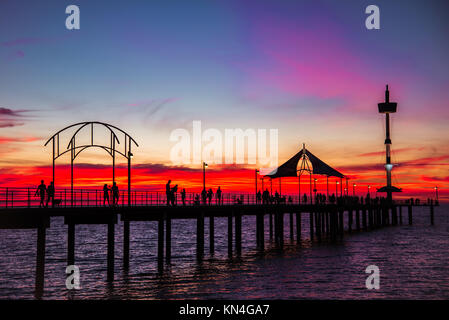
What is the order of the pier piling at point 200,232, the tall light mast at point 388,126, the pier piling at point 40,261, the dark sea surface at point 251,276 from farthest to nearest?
the tall light mast at point 388,126, the pier piling at point 200,232, the dark sea surface at point 251,276, the pier piling at point 40,261

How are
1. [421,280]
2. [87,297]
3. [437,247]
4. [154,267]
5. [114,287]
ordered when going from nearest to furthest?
[87,297], [114,287], [421,280], [154,267], [437,247]

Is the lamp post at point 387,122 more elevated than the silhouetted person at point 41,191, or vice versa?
the lamp post at point 387,122

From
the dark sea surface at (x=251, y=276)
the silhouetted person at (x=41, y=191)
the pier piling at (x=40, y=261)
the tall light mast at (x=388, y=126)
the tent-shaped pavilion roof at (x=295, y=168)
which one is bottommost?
the dark sea surface at (x=251, y=276)

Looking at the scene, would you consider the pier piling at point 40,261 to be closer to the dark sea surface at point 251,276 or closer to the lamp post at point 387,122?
the dark sea surface at point 251,276

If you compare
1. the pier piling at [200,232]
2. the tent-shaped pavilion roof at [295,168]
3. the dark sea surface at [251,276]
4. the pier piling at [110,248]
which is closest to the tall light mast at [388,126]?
the tent-shaped pavilion roof at [295,168]

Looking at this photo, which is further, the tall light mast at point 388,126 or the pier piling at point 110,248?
the tall light mast at point 388,126

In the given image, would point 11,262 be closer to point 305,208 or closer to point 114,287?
point 114,287

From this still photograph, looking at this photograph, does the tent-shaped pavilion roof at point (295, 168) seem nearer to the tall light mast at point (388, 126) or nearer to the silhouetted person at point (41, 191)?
the silhouetted person at point (41, 191)

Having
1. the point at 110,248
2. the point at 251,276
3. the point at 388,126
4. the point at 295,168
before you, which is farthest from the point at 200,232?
the point at 388,126

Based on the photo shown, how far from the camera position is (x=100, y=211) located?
31.4 metres

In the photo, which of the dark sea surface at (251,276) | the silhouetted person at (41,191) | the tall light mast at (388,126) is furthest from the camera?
the tall light mast at (388,126)
